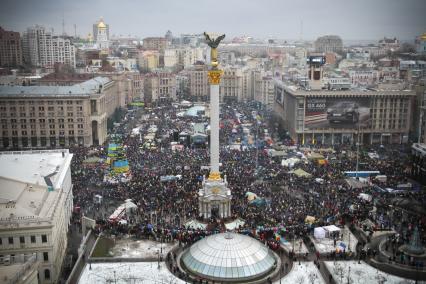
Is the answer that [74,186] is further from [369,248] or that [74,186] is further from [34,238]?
[369,248]

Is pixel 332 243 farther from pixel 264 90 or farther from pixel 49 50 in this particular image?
pixel 49 50

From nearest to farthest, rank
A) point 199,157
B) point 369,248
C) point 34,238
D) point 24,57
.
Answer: point 34,238 < point 369,248 < point 199,157 < point 24,57

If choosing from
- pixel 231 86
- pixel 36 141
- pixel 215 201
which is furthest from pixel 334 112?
pixel 231 86

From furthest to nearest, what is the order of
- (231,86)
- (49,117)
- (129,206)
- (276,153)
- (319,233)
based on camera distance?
(231,86)
(49,117)
(276,153)
(129,206)
(319,233)

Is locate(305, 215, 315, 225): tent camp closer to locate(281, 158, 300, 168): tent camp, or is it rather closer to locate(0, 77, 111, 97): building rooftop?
locate(281, 158, 300, 168): tent camp

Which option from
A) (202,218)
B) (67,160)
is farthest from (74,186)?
(202,218)

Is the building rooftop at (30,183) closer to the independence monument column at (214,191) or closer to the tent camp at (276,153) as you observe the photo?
the independence monument column at (214,191)
